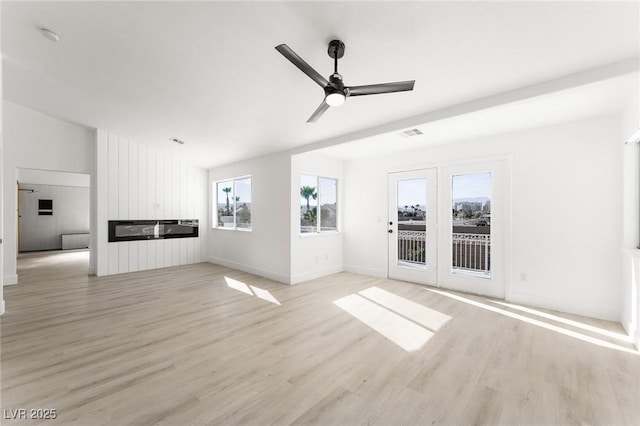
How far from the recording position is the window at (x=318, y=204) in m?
5.60

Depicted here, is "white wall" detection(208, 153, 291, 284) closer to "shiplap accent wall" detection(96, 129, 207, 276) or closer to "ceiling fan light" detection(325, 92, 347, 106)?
"shiplap accent wall" detection(96, 129, 207, 276)

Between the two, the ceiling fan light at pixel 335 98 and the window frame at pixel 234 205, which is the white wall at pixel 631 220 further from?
the window frame at pixel 234 205

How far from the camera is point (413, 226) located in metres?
5.23

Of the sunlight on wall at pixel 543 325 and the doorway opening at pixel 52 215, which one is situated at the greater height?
the doorway opening at pixel 52 215

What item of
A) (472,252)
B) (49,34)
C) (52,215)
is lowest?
(472,252)

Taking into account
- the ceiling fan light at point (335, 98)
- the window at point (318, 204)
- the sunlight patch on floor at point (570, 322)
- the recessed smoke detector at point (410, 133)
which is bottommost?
the sunlight patch on floor at point (570, 322)

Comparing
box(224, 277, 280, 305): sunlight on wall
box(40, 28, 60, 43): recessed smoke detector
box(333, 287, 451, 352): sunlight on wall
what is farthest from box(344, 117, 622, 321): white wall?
box(40, 28, 60, 43): recessed smoke detector

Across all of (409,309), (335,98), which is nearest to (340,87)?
(335,98)

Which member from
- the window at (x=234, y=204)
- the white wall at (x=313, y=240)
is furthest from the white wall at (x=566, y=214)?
the window at (x=234, y=204)

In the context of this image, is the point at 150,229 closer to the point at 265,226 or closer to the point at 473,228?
the point at 265,226

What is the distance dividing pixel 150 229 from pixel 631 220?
844 cm

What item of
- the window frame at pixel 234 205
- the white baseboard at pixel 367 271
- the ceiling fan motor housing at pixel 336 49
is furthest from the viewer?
the window frame at pixel 234 205

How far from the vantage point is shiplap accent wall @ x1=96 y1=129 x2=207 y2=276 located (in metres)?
5.83

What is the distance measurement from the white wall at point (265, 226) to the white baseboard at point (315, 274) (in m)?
0.18
